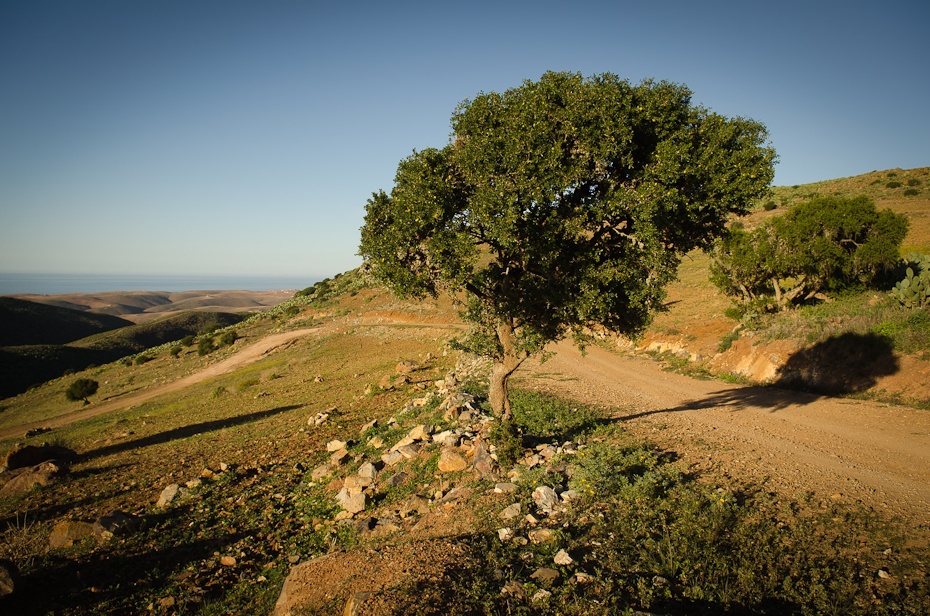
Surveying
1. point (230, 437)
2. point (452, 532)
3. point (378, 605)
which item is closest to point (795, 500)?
point (452, 532)

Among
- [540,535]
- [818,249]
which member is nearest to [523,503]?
[540,535]

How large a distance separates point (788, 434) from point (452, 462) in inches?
418

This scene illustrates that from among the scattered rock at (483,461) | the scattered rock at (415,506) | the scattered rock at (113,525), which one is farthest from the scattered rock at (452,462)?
the scattered rock at (113,525)

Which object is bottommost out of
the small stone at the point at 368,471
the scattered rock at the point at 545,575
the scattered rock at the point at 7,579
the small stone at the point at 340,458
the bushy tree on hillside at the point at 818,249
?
the small stone at the point at 340,458

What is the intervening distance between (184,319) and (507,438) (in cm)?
12765

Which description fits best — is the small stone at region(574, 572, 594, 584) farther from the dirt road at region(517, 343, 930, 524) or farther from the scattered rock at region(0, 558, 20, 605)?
the scattered rock at region(0, 558, 20, 605)

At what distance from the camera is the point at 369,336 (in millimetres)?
43844

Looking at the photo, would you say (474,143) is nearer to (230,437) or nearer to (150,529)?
(150,529)

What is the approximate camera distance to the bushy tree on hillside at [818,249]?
2672 cm

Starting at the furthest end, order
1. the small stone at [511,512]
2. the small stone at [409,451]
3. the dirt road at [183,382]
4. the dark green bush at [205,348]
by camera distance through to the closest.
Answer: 1. the dark green bush at [205,348]
2. the dirt road at [183,382]
3. the small stone at [409,451]
4. the small stone at [511,512]

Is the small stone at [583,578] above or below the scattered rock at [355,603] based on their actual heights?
above

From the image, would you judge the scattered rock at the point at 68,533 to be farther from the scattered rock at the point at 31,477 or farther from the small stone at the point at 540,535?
the small stone at the point at 540,535

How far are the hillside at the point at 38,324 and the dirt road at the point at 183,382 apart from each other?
3468 inches

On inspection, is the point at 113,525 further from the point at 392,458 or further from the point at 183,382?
the point at 183,382
